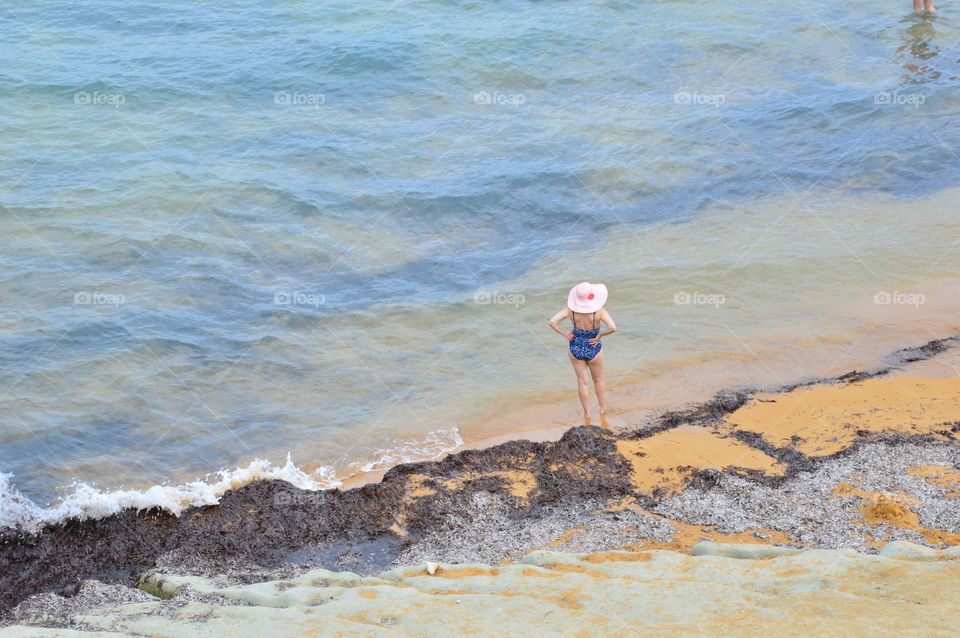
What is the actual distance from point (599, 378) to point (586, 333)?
537mm

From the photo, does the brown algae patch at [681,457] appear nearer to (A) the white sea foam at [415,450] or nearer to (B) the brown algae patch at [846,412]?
(B) the brown algae patch at [846,412]

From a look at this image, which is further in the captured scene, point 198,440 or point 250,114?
point 250,114

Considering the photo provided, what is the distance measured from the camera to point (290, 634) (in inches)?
202

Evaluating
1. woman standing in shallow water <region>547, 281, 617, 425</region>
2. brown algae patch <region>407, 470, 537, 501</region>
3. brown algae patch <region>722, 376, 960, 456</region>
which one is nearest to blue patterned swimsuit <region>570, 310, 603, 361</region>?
woman standing in shallow water <region>547, 281, 617, 425</region>

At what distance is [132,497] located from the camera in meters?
7.70

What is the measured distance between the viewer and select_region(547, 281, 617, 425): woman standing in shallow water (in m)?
8.73

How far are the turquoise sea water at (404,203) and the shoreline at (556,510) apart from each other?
1076 millimetres

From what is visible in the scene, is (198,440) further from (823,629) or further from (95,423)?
(823,629)

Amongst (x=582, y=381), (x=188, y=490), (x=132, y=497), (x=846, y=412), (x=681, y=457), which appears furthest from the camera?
(x=582, y=381)

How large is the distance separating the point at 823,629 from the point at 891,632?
1.04 feet

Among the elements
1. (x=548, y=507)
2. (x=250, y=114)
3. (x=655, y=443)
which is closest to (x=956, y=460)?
(x=655, y=443)

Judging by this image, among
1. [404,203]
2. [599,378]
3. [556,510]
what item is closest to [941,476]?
[556,510]

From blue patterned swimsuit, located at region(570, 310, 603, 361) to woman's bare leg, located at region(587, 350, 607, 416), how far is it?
2.7 inches

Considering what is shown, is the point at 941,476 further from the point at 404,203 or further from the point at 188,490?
the point at 404,203
